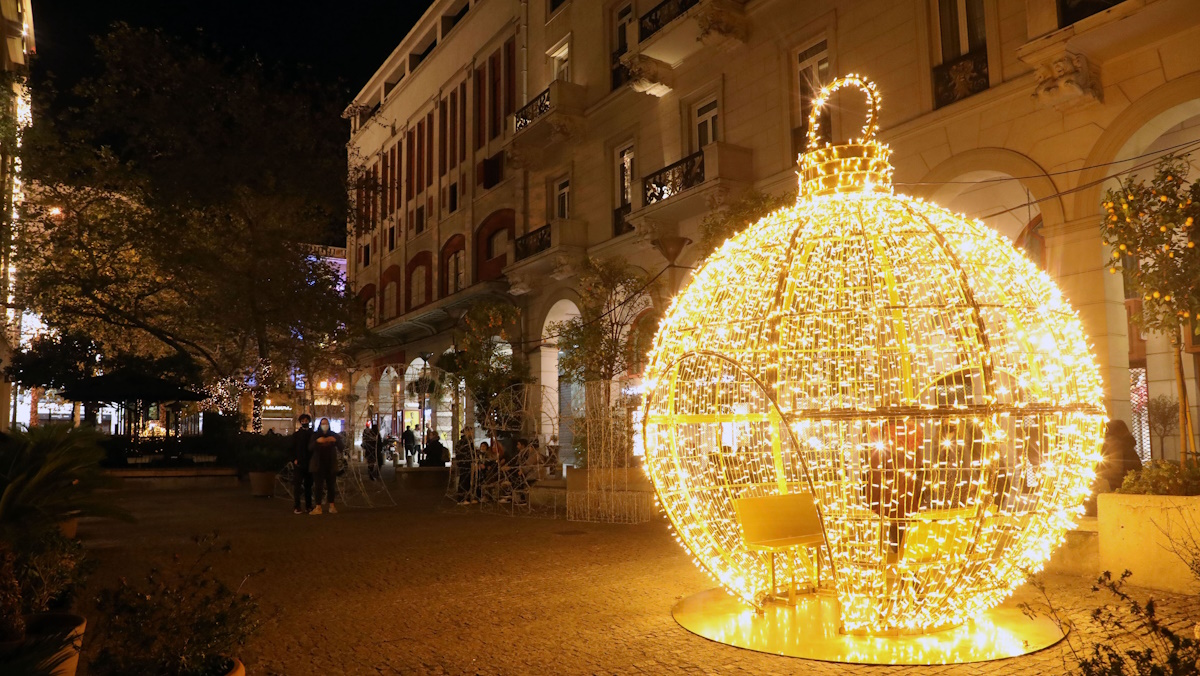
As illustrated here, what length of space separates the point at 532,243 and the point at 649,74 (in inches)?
223

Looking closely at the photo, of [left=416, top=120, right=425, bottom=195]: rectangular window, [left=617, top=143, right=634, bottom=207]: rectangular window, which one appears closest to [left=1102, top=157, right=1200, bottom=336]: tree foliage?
[left=617, top=143, right=634, bottom=207]: rectangular window

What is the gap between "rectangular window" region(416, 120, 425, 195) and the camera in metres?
31.1

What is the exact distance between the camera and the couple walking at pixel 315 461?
13.8 meters

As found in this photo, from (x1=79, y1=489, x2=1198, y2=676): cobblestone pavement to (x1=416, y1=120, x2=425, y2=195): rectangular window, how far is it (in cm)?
1979

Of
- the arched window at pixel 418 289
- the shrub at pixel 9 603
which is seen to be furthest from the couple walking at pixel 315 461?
the arched window at pixel 418 289

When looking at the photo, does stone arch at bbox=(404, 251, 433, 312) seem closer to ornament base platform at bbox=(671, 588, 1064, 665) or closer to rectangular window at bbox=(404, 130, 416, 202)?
rectangular window at bbox=(404, 130, 416, 202)

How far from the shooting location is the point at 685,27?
16.8 m

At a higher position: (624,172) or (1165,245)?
(624,172)

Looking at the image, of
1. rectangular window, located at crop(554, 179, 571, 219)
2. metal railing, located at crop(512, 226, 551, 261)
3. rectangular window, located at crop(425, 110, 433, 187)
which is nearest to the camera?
metal railing, located at crop(512, 226, 551, 261)

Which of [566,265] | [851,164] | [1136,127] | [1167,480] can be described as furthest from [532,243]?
[1167,480]

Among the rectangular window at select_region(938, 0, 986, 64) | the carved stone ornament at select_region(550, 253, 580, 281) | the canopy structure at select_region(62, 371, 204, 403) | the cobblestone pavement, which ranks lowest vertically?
the cobblestone pavement

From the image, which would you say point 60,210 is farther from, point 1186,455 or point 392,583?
point 1186,455

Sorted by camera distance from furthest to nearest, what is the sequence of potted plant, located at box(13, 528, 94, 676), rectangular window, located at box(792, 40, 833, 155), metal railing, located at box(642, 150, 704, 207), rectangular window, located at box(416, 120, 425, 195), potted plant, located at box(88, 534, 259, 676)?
rectangular window, located at box(416, 120, 425, 195) → metal railing, located at box(642, 150, 704, 207) → rectangular window, located at box(792, 40, 833, 155) → potted plant, located at box(13, 528, 94, 676) → potted plant, located at box(88, 534, 259, 676)

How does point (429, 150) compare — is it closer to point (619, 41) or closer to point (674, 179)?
point (619, 41)
